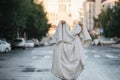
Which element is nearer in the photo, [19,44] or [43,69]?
[43,69]

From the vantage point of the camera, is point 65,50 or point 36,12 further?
point 36,12

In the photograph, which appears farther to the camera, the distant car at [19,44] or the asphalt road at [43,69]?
the distant car at [19,44]

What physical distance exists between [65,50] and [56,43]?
1.14ft

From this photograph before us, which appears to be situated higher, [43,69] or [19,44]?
[43,69]

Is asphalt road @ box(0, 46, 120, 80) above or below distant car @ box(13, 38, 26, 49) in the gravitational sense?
above

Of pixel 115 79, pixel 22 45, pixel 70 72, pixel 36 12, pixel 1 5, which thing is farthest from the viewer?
pixel 36 12

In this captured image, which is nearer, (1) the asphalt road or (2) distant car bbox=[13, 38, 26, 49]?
(1) the asphalt road

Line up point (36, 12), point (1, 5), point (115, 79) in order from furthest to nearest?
1. point (36, 12)
2. point (1, 5)
3. point (115, 79)

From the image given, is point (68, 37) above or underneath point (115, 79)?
above

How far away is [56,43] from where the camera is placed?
14.0 m

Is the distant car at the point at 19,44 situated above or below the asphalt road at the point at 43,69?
below

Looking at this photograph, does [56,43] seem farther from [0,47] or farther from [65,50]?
[0,47]

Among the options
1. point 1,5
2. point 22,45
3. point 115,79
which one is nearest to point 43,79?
point 115,79

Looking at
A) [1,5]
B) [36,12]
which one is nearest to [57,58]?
[1,5]
